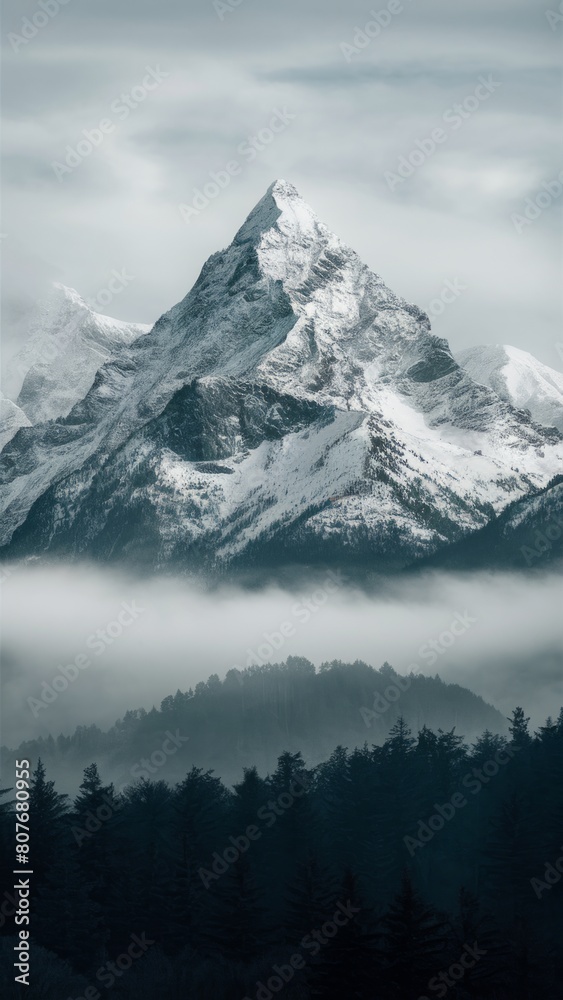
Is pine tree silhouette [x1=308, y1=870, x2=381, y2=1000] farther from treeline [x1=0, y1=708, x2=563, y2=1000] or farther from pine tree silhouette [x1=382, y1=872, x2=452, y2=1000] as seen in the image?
pine tree silhouette [x1=382, y1=872, x2=452, y2=1000]

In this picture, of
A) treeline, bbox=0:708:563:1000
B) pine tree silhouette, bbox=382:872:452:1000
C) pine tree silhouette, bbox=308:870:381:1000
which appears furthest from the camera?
treeline, bbox=0:708:563:1000

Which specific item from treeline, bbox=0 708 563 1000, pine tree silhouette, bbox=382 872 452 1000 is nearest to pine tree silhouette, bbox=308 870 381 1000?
treeline, bbox=0 708 563 1000

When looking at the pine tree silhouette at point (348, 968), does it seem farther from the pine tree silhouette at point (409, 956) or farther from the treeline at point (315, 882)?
the pine tree silhouette at point (409, 956)

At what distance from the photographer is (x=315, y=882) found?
409 feet

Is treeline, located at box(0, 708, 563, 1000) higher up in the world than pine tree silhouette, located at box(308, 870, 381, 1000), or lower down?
higher up

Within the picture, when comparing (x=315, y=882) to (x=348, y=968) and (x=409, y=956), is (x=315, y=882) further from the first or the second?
(x=409, y=956)

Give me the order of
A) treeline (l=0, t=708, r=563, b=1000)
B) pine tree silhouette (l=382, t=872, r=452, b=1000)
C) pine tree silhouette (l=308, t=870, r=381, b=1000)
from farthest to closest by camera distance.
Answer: treeline (l=0, t=708, r=563, b=1000) < pine tree silhouette (l=308, t=870, r=381, b=1000) < pine tree silhouette (l=382, t=872, r=452, b=1000)

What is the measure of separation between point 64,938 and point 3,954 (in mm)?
11396

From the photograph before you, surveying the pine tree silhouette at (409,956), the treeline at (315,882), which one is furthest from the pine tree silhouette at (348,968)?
the pine tree silhouette at (409,956)

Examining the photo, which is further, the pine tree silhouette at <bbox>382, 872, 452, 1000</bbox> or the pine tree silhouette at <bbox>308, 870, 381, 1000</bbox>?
the pine tree silhouette at <bbox>308, 870, 381, 1000</bbox>

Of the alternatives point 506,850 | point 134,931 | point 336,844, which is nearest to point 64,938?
point 134,931

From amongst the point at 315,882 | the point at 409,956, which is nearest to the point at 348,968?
the point at 409,956

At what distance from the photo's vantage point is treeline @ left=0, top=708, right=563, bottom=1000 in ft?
348

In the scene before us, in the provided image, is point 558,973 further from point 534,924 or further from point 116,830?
point 116,830
